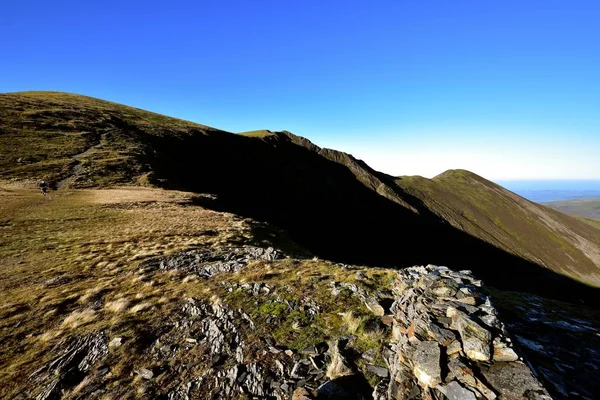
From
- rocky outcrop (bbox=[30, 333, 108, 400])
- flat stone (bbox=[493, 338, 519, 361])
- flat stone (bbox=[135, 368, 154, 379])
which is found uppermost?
flat stone (bbox=[493, 338, 519, 361])

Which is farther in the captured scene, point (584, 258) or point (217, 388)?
point (584, 258)

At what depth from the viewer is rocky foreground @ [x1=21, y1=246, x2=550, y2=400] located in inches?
240

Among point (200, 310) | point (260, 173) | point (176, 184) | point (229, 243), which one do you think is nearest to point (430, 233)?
point (260, 173)

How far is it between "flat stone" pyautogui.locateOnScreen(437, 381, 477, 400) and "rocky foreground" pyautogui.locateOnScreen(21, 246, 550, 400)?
0.02m

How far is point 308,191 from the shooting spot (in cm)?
10119

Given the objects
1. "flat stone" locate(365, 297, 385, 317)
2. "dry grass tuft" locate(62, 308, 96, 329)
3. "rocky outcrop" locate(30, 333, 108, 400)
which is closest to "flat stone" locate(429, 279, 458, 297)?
"flat stone" locate(365, 297, 385, 317)

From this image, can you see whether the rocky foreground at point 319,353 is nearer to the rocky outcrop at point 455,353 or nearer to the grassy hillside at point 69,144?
the rocky outcrop at point 455,353

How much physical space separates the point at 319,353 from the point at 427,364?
3.29m

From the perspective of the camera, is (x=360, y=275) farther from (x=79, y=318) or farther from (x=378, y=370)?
(x=79, y=318)

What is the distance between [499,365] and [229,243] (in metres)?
17.3

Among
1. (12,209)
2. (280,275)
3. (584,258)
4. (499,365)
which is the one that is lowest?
(584,258)

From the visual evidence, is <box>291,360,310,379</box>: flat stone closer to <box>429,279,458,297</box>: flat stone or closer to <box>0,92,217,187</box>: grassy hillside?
<box>429,279,458,297</box>: flat stone

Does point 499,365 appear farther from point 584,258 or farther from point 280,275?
point 584,258

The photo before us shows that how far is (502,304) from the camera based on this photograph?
35.0 feet
